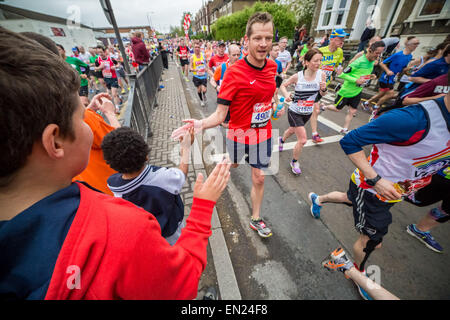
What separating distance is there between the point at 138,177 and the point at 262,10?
95.9 ft

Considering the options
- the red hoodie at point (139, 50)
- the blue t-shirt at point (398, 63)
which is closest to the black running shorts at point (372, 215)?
the blue t-shirt at point (398, 63)

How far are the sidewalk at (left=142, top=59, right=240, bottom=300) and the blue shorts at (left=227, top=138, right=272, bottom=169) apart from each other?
1.15 metres

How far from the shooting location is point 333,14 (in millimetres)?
16031

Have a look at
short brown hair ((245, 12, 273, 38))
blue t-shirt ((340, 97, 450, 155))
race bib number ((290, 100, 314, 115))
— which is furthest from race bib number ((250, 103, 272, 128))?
race bib number ((290, 100, 314, 115))

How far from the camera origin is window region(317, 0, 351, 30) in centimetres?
1551

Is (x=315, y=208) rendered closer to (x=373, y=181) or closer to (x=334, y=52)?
(x=373, y=181)

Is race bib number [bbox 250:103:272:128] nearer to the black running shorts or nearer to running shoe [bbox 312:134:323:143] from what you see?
the black running shorts

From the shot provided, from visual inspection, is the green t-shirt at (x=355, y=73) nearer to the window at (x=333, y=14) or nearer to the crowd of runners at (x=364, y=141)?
the crowd of runners at (x=364, y=141)

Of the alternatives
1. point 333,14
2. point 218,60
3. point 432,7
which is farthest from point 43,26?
point 432,7

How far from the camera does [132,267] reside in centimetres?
65
